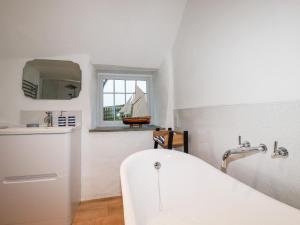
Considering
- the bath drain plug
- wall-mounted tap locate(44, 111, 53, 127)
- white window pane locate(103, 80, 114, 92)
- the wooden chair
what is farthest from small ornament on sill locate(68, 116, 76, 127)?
the bath drain plug

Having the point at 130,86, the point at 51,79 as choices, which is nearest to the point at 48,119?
the point at 51,79

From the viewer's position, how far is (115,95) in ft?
7.37

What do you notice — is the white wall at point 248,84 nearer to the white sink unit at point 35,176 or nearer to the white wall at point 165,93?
the white wall at point 165,93

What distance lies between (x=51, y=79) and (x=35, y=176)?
101cm

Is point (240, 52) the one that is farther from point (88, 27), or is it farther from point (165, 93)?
point (88, 27)

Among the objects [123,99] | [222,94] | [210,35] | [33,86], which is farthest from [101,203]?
[210,35]

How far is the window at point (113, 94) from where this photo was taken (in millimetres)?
2184

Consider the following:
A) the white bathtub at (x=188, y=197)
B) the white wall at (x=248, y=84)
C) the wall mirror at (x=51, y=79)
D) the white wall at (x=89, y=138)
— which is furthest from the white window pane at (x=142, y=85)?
the white bathtub at (x=188, y=197)

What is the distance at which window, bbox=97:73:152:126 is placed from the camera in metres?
2.18

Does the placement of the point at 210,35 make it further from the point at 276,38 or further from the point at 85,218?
the point at 85,218

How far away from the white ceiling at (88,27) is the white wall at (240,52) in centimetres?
31

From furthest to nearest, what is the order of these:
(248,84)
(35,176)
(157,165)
Result: (35,176)
(157,165)
(248,84)

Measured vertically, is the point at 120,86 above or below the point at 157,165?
above

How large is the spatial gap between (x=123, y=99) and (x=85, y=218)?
4.59 ft
